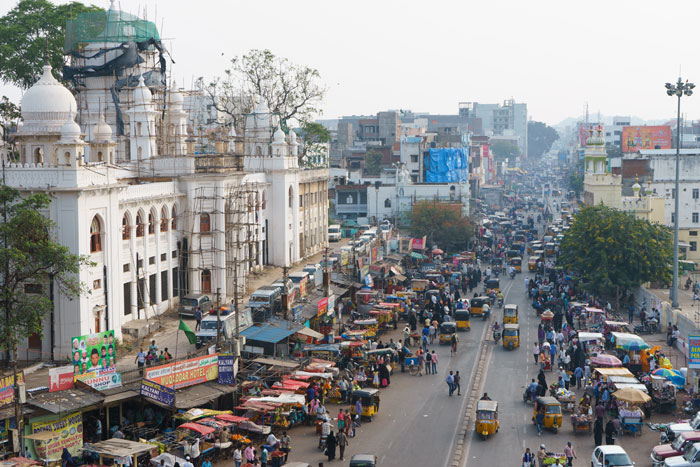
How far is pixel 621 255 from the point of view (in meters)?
49.4

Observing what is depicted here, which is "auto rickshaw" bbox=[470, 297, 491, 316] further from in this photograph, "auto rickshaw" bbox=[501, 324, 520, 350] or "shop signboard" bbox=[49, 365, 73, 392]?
"shop signboard" bbox=[49, 365, 73, 392]

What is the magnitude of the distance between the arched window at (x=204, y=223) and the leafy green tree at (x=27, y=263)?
13250 millimetres

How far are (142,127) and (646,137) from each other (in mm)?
89317

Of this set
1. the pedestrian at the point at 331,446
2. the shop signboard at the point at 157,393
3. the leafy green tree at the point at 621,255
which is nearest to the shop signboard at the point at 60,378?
the shop signboard at the point at 157,393

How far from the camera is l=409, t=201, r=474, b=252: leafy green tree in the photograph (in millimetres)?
71312

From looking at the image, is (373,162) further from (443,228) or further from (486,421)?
(486,421)

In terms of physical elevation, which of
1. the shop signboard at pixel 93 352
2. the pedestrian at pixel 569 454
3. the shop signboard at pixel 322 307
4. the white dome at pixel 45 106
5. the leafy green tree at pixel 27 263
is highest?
the white dome at pixel 45 106

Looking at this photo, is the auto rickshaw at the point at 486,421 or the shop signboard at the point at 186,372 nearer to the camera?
the shop signboard at the point at 186,372

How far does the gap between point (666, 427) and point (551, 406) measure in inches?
133

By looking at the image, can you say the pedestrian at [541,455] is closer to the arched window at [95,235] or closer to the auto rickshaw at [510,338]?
the auto rickshaw at [510,338]

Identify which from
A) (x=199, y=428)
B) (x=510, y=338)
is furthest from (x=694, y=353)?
(x=199, y=428)

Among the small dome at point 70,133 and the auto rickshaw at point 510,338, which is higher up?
the small dome at point 70,133

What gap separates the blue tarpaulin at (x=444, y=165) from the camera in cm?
9725

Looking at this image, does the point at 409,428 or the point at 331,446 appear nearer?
the point at 331,446
